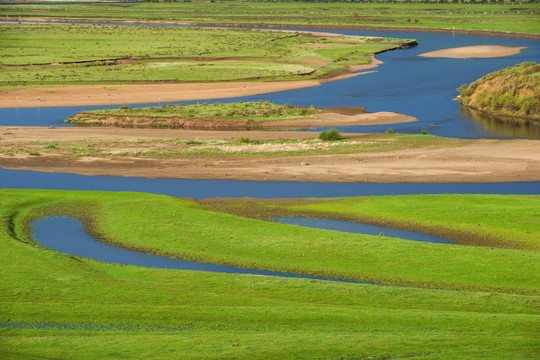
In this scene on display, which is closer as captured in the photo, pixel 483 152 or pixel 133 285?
pixel 133 285

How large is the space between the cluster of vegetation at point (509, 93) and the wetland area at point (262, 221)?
10.0 feet

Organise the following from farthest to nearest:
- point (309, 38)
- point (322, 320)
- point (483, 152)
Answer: point (309, 38) < point (483, 152) < point (322, 320)

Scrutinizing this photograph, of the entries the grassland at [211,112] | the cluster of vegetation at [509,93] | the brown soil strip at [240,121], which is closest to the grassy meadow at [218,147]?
the brown soil strip at [240,121]

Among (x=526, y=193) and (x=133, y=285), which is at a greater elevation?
(x=133, y=285)

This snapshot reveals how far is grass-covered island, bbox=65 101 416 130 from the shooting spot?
6769 cm

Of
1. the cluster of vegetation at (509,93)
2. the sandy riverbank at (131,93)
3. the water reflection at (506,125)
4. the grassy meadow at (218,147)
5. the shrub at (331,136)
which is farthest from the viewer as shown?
the sandy riverbank at (131,93)

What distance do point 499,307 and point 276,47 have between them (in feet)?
349

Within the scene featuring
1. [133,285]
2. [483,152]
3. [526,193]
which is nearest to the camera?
[133,285]

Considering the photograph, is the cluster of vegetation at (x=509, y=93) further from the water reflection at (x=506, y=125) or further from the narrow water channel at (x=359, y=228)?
the narrow water channel at (x=359, y=228)

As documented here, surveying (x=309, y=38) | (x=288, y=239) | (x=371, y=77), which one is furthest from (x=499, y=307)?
(x=309, y=38)

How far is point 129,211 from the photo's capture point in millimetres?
38250

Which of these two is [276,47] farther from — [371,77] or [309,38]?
[371,77]

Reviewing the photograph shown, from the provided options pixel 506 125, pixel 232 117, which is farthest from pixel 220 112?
pixel 506 125

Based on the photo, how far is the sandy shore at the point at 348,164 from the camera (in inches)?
1891
